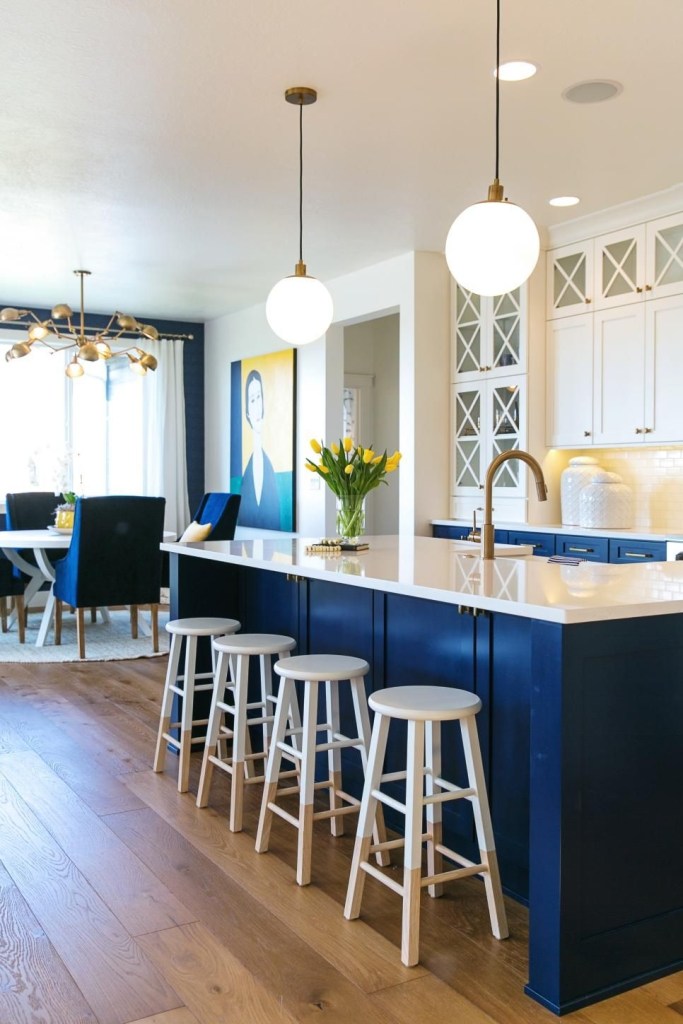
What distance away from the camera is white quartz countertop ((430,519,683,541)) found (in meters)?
4.70

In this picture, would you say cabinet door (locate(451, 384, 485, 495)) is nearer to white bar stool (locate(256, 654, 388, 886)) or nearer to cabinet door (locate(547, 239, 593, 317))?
cabinet door (locate(547, 239, 593, 317))

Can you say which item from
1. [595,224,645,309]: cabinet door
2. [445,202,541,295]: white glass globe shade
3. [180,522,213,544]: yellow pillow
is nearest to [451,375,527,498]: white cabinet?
[595,224,645,309]: cabinet door

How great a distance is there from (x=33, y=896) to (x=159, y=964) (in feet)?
1.79

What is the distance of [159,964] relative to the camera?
84.4 inches

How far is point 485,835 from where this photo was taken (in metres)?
2.28

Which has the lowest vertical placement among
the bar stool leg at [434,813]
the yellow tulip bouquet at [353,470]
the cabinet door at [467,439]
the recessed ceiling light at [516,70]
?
the bar stool leg at [434,813]

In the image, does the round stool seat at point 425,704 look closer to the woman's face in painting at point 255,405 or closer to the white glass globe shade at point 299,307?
the white glass globe shade at point 299,307

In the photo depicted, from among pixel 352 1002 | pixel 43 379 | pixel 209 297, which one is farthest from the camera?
pixel 43 379

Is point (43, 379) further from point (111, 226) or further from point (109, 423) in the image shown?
point (111, 226)

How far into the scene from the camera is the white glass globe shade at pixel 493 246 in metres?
2.61

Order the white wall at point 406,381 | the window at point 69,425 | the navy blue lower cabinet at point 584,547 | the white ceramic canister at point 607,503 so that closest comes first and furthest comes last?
the navy blue lower cabinet at point 584,547
the white ceramic canister at point 607,503
the white wall at point 406,381
the window at point 69,425

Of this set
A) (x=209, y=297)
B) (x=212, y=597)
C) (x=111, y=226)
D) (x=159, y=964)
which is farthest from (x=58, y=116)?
(x=209, y=297)

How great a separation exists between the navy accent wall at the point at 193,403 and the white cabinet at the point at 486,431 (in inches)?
A: 143

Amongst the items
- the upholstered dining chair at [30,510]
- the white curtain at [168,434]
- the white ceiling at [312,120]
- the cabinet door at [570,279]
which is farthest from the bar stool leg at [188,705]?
the white curtain at [168,434]
